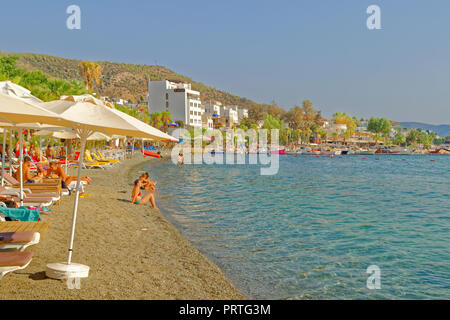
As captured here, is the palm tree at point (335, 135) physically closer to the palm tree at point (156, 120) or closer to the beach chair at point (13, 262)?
the palm tree at point (156, 120)

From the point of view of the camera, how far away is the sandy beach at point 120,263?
604 centimetres

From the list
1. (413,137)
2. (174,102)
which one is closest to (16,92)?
(174,102)

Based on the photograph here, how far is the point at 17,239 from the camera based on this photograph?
6352 millimetres

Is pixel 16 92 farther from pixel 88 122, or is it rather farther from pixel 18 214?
pixel 88 122

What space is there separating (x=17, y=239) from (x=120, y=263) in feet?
7.12

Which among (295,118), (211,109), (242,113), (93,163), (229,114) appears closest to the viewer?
(93,163)

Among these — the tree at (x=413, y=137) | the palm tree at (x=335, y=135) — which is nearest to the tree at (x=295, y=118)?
the palm tree at (x=335, y=135)

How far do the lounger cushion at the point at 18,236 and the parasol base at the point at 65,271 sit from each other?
1.93 ft

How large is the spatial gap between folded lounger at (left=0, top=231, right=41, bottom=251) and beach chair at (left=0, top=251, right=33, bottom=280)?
0.91 meters

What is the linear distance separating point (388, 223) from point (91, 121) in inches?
604

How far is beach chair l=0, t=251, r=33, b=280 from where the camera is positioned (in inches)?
202

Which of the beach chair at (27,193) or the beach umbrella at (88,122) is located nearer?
the beach umbrella at (88,122)
